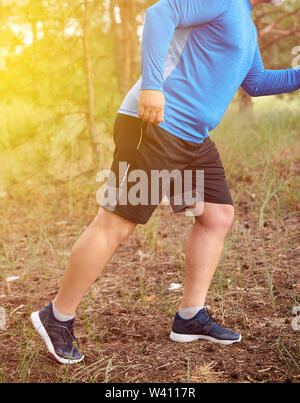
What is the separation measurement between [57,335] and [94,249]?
1.32ft

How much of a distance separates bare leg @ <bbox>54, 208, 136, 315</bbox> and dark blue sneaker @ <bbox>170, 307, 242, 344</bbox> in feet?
1.79

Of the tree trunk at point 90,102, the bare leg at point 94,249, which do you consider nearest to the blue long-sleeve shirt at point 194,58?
the bare leg at point 94,249

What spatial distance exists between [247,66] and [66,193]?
11.6ft

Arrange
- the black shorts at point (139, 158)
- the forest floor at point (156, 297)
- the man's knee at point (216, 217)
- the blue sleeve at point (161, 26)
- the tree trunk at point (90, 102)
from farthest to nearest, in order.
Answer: the tree trunk at point (90, 102) < the man's knee at point (216, 217) < the forest floor at point (156, 297) < the black shorts at point (139, 158) < the blue sleeve at point (161, 26)

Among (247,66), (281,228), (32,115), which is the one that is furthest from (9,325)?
(32,115)

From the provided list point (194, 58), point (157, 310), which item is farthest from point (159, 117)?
point (157, 310)

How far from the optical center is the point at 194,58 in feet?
5.69

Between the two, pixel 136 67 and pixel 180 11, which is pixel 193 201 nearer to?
pixel 180 11

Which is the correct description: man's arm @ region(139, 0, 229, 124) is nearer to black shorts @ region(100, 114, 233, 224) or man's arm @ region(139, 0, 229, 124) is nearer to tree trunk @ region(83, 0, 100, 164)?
black shorts @ region(100, 114, 233, 224)

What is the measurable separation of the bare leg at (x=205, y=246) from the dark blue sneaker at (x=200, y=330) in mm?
76

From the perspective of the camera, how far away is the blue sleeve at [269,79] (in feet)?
6.97

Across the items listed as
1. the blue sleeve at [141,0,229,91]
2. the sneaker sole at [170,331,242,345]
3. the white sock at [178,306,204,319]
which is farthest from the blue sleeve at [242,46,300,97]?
the sneaker sole at [170,331,242,345]

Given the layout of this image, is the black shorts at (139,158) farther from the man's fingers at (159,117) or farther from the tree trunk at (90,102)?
the tree trunk at (90,102)
